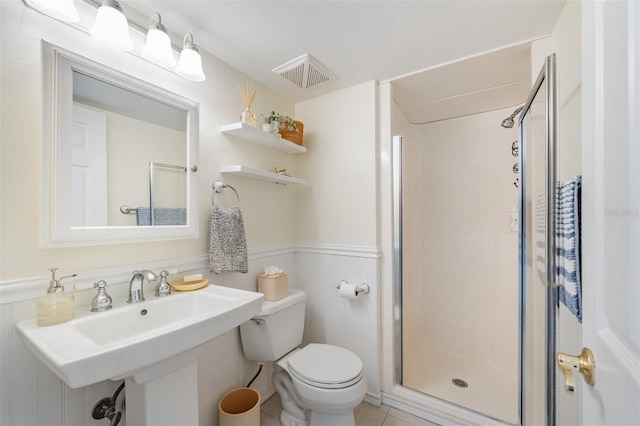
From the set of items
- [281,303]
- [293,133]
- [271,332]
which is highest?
[293,133]

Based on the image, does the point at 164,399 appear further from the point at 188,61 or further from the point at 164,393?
the point at 188,61

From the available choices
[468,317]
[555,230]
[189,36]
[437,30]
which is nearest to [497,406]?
[468,317]

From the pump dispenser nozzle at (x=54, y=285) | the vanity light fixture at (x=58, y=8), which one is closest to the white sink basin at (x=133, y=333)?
the pump dispenser nozzle at (x=54, y=285)

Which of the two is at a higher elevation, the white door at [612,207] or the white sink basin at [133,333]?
the white door at [612,207]

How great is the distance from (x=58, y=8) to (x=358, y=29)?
1211 mm

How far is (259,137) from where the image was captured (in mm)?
1681

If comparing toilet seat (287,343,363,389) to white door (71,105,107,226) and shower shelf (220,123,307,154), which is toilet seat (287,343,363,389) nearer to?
white door (71,105,107,226)

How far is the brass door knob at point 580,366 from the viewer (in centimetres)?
49

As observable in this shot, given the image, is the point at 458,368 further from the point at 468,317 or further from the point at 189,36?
the point at 189,36

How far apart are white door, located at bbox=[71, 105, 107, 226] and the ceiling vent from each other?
1.03 meters

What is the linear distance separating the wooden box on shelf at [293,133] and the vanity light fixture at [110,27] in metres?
0.98

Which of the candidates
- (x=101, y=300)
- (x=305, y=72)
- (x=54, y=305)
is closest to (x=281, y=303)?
(x=101, y=300)

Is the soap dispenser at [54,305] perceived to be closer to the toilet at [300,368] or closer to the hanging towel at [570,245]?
the toilet at [300,368]

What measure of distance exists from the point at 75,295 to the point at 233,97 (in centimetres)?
130
